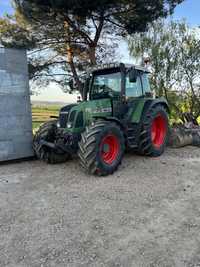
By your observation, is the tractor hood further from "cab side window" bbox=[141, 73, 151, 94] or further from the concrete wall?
the concrete wall

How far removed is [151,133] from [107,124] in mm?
1576

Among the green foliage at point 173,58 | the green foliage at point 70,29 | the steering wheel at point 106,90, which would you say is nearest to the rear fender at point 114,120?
the steering wheel at point 106,90

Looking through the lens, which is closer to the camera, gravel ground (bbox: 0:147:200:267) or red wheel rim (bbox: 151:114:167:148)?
gravel ground (bbox: 0:147:200:267)

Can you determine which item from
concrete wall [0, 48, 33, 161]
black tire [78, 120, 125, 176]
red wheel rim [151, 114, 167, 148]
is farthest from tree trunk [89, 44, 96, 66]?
black tire [78, 120, 125, 176]

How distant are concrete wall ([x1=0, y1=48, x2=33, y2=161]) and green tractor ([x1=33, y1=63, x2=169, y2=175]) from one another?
1.50 feet

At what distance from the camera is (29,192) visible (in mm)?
4023

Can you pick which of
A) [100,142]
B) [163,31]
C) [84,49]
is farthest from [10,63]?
[163,31]

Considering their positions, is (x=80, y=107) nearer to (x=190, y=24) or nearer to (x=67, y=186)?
(x=67, y=186)

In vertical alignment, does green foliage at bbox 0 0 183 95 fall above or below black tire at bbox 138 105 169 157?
above

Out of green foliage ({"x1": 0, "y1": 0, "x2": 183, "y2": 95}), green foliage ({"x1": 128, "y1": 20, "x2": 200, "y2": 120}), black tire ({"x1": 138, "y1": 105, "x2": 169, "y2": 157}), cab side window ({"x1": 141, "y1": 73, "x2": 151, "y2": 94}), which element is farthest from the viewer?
green foliage ({"x1": 128, "y1": 20, "x2": 200, "y2": 120})

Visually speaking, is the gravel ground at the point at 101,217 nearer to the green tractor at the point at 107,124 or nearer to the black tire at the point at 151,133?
the green tractor at the point at 107,124

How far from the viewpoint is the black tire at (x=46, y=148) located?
5.48 metres

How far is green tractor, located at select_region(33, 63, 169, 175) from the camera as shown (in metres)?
4.54

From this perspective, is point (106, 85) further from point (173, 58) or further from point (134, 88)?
point (173, 58)
